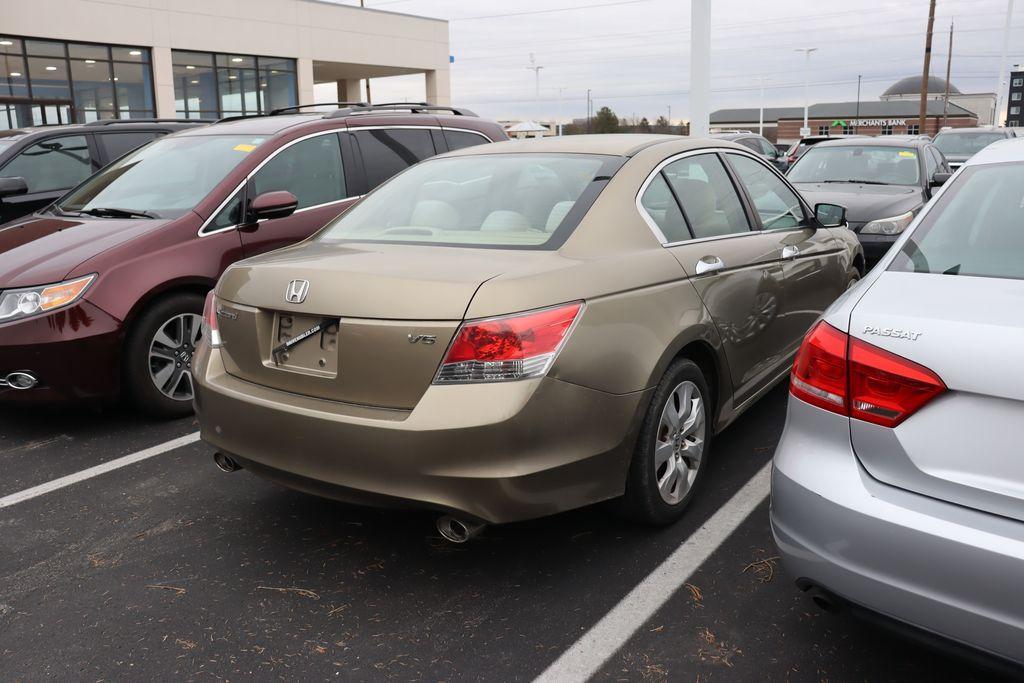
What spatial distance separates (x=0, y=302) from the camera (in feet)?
15.5

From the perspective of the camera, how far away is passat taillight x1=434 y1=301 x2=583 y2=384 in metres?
2.81

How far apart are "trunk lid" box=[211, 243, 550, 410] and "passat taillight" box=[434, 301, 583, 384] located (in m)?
0.05

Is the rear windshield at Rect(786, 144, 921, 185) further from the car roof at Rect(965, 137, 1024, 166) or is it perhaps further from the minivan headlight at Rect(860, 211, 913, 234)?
the car roof at Rect(965, 137, 1024, 166)

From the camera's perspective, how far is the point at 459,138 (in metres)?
7.21

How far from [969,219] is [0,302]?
A: 4.68 metres

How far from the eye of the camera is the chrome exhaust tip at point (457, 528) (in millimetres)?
2906

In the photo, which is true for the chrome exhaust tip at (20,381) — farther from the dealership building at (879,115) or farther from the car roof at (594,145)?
the dealership building at (879,115)

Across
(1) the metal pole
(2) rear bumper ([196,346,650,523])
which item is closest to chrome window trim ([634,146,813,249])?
(2) rear bumper ([196,346,650,523])

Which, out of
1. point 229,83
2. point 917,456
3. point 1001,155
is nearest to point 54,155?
point 1001,155

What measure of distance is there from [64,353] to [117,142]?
14.2ft

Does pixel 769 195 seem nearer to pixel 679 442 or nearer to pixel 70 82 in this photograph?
pixel 679 442

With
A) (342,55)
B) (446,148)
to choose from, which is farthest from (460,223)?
(342,55)

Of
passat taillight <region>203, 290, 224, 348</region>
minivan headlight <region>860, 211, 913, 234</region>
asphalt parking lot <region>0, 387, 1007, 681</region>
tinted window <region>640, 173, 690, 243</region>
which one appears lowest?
asphalt parking lot <region>0, 387, 1007, 681</region>

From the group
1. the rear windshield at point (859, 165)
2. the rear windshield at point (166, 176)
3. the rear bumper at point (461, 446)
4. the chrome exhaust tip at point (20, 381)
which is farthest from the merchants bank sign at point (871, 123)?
the rear bumper at point (461, 446)
